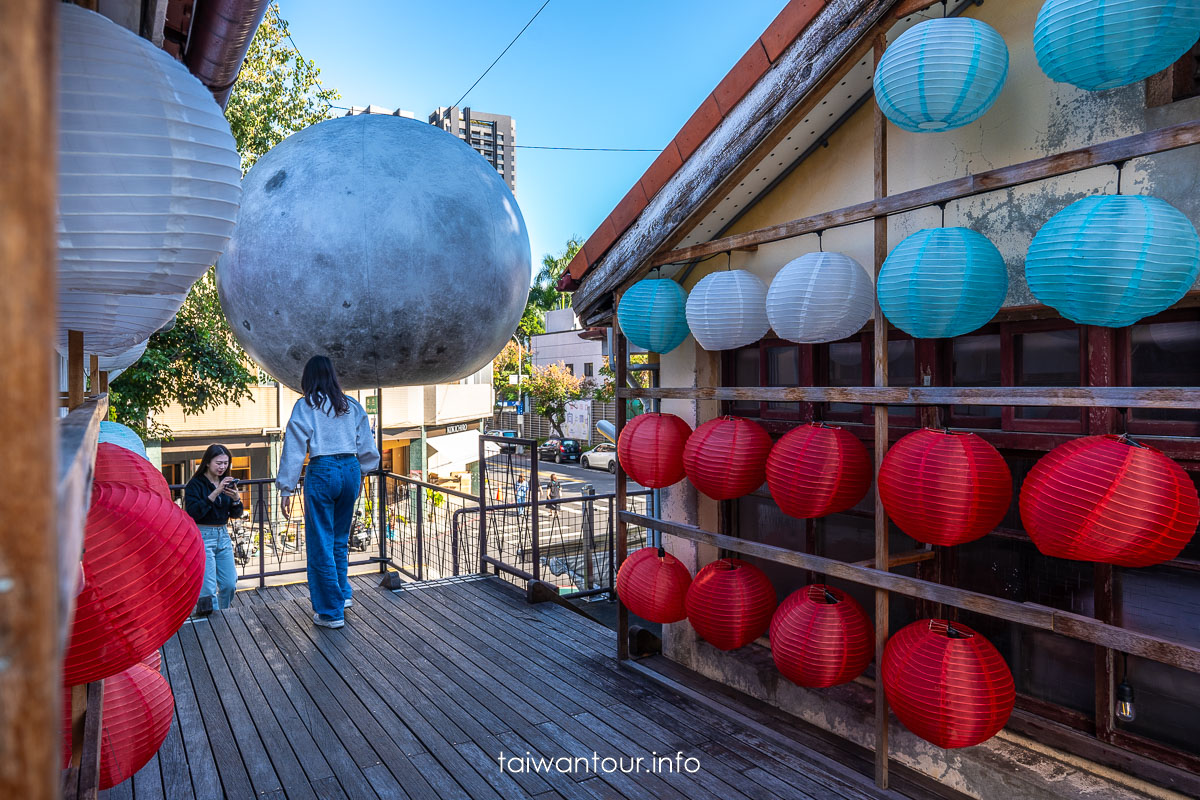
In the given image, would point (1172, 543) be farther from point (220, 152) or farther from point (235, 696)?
point (235, 696)

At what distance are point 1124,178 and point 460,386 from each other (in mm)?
25446

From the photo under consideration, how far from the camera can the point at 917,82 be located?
315 cm

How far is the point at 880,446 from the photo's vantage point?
3.68 m

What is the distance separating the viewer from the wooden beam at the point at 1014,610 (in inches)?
105

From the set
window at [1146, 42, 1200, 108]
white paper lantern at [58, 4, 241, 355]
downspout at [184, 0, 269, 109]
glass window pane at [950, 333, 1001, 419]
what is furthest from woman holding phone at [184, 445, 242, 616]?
window at [1146, 42, 1200, 108]

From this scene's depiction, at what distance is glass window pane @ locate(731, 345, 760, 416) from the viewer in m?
5.23

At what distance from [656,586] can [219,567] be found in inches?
142

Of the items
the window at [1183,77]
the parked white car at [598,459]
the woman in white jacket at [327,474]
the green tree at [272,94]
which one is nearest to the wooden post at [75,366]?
the woman in white jacket at [327,474]

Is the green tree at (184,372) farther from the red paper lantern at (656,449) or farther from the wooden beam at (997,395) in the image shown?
the wooden beam at (997,395)

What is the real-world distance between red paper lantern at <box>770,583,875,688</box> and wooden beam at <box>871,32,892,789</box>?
0.15 m

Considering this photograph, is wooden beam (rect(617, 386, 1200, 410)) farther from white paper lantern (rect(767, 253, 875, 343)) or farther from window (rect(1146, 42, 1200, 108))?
window (rect(1146, 42, 1200, 108))

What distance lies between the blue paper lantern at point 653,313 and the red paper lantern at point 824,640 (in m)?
1.86

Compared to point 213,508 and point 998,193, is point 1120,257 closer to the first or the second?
point 998,193

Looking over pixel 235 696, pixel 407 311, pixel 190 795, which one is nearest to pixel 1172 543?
pixel 407 311
